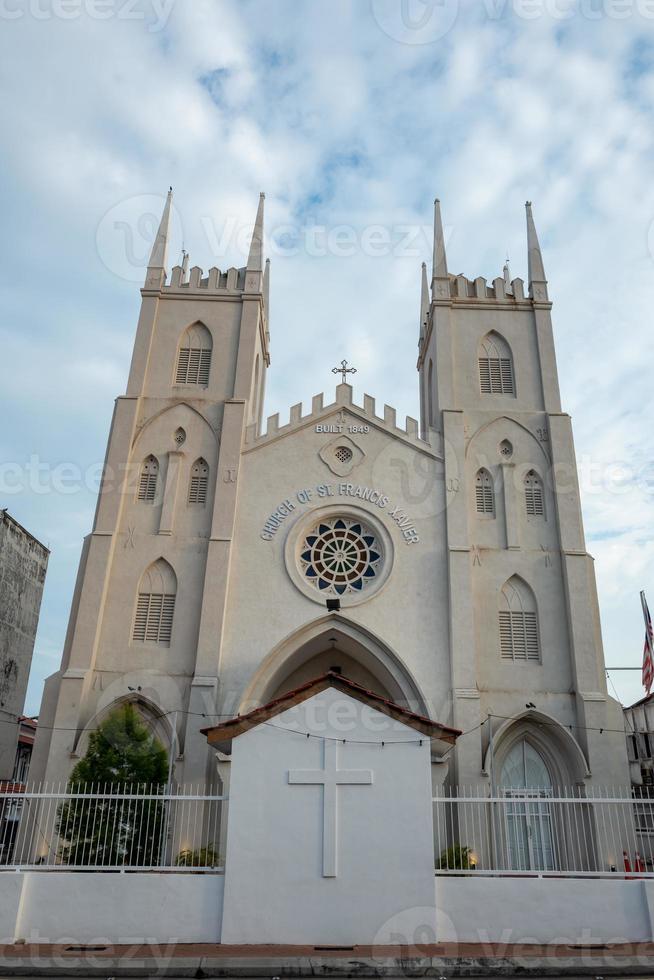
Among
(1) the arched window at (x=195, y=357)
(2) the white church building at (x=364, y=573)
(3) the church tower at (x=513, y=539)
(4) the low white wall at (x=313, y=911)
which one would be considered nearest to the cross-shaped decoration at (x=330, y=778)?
(4) the low white wall at (x=313, y=911)

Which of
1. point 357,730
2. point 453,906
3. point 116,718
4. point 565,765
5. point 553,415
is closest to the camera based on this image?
point 453,906

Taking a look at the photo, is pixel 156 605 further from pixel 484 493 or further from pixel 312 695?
pixel 312 695

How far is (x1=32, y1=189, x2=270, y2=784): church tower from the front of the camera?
18.7 m

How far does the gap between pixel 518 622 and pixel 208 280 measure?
1577cm

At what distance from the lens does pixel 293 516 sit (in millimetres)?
21359

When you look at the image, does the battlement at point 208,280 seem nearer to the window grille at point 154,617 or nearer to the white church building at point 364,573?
the white church building at point 364,573

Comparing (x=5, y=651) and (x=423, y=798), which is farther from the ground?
(x=5, y=651)

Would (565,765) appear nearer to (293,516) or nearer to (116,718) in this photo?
(293,516)

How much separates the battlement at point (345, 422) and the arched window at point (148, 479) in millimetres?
2995

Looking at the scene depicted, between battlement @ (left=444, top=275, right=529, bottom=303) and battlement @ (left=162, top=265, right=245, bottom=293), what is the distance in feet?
23.4

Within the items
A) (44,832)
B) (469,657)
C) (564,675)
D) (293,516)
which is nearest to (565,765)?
(564,675)

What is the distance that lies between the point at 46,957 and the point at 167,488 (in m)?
14.2

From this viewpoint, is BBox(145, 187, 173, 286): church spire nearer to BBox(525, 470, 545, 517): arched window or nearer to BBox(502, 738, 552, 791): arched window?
BBox(525, 470, 545, 517): arched window

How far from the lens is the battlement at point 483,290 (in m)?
25.1
